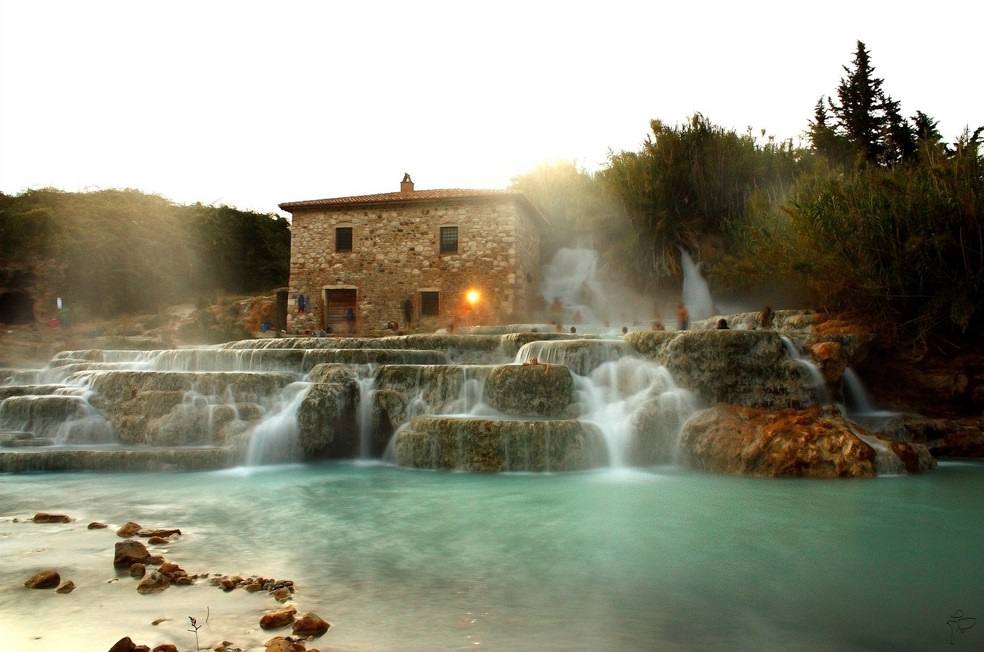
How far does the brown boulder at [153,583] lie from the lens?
351 cm

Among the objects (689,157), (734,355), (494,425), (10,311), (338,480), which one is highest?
(689,157)

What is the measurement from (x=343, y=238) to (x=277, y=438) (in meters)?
14.7

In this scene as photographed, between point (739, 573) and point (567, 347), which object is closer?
point (739, 573)

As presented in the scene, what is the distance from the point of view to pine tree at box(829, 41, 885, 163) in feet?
80.3

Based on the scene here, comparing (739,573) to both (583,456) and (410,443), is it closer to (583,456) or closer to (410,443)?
(583,456)

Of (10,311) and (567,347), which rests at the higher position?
(10,311)

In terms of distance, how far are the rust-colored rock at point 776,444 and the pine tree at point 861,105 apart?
1967cm

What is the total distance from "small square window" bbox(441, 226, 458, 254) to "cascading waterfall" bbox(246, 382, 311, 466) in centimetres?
1292

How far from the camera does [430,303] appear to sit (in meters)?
22.3

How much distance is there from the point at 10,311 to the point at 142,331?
633 centimetres

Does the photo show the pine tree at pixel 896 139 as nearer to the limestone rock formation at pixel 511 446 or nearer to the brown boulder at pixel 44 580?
the limestone rock formation at pixel 511 446

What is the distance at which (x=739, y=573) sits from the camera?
159 inches

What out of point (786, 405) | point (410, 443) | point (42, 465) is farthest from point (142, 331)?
point (786, 405)

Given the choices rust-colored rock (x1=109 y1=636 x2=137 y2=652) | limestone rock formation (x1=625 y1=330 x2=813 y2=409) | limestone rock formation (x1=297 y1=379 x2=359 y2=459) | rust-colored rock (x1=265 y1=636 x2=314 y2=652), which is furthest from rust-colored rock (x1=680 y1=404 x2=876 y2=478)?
rust-colored rock (x1=109 y1=636 x2=137 y2=652)
